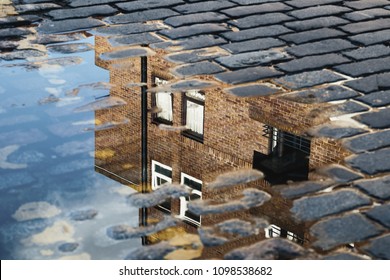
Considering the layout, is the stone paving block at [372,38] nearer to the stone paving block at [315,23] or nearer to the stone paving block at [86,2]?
the stone paving block at [315,23]

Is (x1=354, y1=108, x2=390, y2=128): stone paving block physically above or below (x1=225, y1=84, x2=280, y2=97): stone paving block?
below

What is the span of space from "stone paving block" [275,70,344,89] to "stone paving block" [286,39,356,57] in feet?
1.64

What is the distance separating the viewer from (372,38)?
27.2 feet

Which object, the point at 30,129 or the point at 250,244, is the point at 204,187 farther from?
the point at 30,129

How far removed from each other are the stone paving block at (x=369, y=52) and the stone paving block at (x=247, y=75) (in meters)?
0.90

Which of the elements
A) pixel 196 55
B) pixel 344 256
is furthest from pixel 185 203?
pixel 196 55

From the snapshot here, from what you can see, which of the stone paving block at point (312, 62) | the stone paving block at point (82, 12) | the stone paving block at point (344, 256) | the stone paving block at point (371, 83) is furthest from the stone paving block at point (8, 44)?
the stone paving block at point (344, 256)

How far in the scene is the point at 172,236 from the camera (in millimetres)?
4840

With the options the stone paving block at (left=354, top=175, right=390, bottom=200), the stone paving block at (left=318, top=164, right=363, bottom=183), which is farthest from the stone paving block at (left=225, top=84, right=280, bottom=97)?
the stone paving block at (left=354, top=175, right=390, bottom=200)

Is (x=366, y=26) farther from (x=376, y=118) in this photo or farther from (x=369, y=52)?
(x=376, y=118)

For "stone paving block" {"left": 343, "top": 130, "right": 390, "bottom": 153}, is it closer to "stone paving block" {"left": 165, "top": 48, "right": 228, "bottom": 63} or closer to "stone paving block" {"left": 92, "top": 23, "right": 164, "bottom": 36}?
"stone paving block" {"left": 165, "top": 48, "right": 228, "bottom": 63}

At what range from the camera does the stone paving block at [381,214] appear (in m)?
5.02

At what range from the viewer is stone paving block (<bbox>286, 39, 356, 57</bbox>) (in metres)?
7.87

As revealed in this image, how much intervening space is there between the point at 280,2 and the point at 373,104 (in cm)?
308
